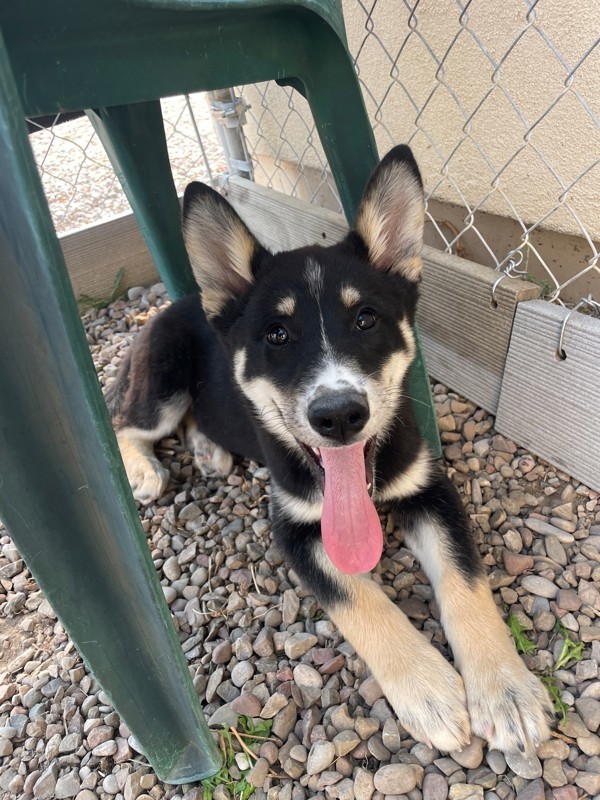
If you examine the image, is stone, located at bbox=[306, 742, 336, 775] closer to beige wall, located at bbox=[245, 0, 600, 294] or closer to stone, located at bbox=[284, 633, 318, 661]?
stone, located at bbox=[284, 633, 318, 661]

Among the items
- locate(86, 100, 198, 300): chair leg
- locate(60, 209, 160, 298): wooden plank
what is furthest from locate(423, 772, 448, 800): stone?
locate(60, 209, 160, 298): wooden plank

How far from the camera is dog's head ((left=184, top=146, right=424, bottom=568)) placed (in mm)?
1678

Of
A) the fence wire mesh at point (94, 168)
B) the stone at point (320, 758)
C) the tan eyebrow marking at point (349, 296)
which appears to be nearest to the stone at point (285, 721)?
the stone at point (320, 758)

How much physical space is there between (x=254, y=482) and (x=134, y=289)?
2.32 meters

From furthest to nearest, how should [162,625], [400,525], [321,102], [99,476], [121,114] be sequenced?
1. [121,114]
2. [400,525]
3. [321,102]
4. [162,625]
5. [99,476]

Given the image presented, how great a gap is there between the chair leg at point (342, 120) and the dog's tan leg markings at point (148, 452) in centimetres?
123

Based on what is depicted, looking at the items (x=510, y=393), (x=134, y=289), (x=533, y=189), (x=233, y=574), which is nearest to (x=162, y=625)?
(x=233, y=574)

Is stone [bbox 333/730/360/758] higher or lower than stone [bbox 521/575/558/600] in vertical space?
lower

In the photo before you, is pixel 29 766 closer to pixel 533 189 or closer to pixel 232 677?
pixel 232 677

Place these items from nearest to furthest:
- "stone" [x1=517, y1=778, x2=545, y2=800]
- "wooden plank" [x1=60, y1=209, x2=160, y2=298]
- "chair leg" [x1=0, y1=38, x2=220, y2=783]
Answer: "chair leg" [x1=0, y1=38, x2=220, y2=783], "stone" [x1=517, y1=778, x2=545, y2=800], "wooden plank" [x1=60, y1=209, x2=160, y2=298]

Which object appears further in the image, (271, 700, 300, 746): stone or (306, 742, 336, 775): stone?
(271, 700, 300, 746): stone

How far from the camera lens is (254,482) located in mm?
2602

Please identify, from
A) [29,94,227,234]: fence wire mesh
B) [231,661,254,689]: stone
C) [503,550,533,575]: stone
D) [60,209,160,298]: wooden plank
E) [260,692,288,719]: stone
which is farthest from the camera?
[29,94,227,234]: fence wire mesh

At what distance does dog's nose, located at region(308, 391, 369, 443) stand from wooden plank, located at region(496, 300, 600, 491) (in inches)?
38.8
